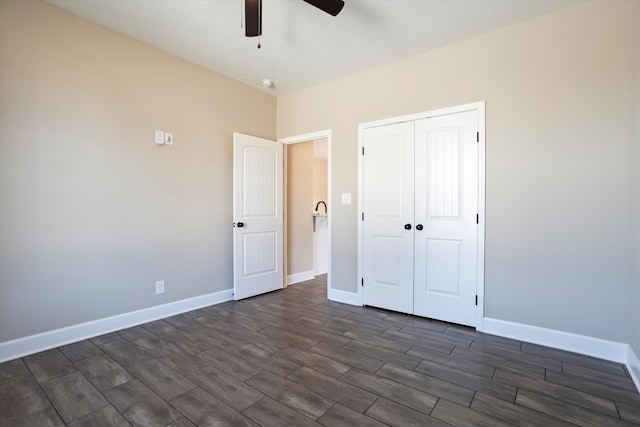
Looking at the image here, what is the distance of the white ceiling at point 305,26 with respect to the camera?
8.20 feet

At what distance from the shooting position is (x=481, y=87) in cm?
290

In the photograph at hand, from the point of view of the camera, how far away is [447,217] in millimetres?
3086

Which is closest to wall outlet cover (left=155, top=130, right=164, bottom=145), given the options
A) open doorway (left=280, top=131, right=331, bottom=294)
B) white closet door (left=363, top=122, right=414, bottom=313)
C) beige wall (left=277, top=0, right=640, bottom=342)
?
open doorway (left=280, top=131, right=331, bottom=294)

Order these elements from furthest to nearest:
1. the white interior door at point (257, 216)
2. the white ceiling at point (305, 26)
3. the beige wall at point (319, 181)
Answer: the beige wall at point (319, 181) → the white interior door at point (257, 216) → the white ceiling at point (305, 26)

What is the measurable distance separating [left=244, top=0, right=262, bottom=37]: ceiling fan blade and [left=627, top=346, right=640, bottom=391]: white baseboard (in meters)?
3.49

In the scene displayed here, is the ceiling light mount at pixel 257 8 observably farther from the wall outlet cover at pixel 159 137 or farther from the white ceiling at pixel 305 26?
the wall outlet cover at pixel 159 137

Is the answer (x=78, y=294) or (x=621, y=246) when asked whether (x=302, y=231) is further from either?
(x=621, y=246)

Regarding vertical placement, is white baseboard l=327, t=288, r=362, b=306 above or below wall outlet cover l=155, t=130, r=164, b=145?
below

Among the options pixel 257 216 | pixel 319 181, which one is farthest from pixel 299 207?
pixel 319 181

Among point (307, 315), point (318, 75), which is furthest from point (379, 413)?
point (318, 75)

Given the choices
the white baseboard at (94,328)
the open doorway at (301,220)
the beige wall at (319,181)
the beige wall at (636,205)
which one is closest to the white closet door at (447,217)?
the beige wall at (636,205)

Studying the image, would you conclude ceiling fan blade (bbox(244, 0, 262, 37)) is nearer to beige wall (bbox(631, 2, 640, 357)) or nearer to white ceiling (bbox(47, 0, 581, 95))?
white ceiling (bbox(47, 0, 581, 95))

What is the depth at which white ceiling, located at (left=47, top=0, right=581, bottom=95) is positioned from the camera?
2.50 m

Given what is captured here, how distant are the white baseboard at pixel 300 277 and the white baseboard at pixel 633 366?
12.2 feet
